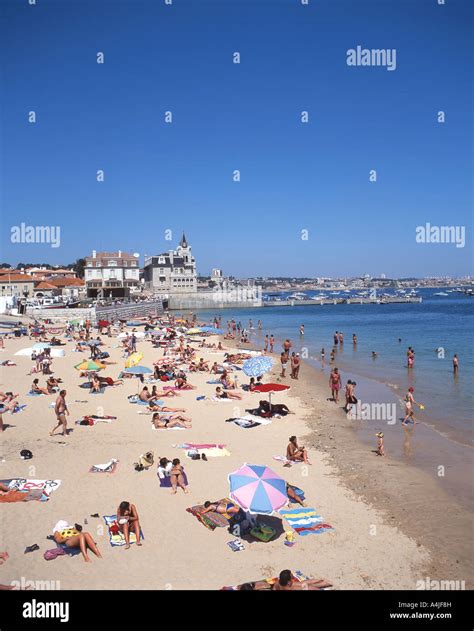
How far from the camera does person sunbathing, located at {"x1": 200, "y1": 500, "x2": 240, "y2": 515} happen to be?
312 inches

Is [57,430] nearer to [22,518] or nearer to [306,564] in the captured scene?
[22,518]

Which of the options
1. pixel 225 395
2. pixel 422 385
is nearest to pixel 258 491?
pixel 225 395

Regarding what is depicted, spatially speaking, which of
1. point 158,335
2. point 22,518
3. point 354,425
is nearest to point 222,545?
point 22,518

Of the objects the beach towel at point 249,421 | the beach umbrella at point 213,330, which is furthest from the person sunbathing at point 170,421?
the beach umbrella at point 213,330

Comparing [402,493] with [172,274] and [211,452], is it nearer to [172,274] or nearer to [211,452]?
[211,452]

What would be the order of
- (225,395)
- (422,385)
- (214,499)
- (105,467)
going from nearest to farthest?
(214,499) < (105,467) < (225,395) < (422,385)

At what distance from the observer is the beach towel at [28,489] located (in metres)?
8.26

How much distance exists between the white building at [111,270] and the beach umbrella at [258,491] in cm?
6932

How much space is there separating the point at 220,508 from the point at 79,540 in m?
2.37

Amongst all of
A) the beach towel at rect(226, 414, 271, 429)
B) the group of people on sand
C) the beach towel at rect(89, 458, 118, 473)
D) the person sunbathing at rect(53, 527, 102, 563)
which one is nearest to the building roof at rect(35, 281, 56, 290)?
the beach towel at rect(226, 414, 271, 429)

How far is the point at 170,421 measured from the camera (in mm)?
13141

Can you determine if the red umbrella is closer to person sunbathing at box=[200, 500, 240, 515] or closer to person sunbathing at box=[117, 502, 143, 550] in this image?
person sunbathing at box=[200, 500, 240, 515]

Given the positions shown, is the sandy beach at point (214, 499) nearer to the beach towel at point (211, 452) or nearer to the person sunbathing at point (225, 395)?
the beach towel at point (211, 452)

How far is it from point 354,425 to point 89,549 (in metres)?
9.27
